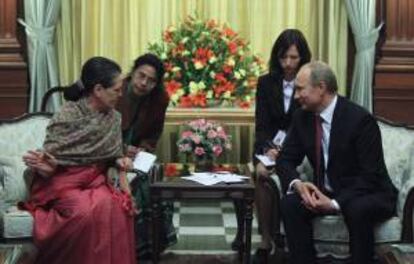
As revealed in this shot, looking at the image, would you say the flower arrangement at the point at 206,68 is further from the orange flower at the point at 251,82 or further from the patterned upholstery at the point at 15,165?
the patterned upholstery at the point at 15,165

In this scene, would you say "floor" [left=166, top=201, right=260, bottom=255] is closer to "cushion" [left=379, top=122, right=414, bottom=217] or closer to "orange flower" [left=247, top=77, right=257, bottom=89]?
"orange flower" [left=247, top=77, right=257, bottom=89]

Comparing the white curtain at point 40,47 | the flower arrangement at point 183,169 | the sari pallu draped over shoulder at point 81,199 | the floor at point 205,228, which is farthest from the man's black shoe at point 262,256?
the white curtain at point 40,47

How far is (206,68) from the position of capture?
6.23 m

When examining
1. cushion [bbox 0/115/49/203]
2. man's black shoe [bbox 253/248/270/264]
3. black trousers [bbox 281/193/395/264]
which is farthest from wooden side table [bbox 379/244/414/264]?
cushion [bbox 0/115/49/203]

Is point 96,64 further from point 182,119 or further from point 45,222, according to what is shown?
point 182,119

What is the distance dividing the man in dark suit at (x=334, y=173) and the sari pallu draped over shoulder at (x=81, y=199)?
0.88 metres

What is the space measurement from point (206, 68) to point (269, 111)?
1108mm

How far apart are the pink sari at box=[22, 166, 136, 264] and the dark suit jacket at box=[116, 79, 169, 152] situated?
Answer: 0.81 m

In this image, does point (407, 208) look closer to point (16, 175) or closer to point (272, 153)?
point (272, 153)

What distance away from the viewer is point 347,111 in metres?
4.44

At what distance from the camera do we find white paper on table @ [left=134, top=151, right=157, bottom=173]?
4.75 meters

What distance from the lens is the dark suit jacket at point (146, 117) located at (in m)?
5.09

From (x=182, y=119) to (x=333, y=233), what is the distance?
2.29 metres

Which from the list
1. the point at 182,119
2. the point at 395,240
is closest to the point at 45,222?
the point at 395,240
